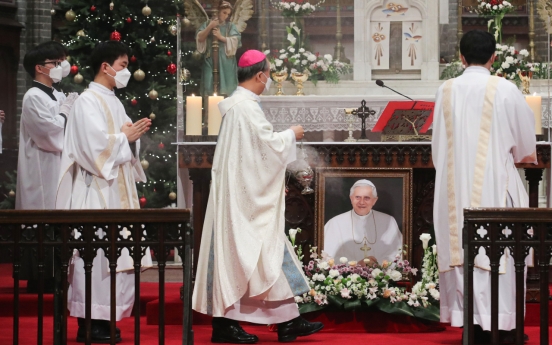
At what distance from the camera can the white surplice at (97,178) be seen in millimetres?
5918

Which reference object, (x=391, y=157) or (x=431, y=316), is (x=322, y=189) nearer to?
(x=391, y=157)

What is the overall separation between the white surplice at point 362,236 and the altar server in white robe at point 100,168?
149 cm

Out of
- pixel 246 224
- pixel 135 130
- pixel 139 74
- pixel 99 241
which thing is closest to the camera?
pixel 99 241

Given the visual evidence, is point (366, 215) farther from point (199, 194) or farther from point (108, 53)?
point (108, 53)

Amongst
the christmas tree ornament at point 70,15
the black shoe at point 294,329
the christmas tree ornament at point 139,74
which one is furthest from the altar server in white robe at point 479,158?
the christmas tree ornament at point 70,15

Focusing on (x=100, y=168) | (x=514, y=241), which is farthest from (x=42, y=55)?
(x=514, y=241)

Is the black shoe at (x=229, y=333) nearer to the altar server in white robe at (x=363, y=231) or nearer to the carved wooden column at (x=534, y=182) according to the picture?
the altar server in white robe at (x=363, y=231)

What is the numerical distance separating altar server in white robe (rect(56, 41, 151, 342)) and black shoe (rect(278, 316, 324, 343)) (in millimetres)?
927

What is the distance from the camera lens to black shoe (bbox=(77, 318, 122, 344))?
5.92 meters

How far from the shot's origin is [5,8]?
1277cm

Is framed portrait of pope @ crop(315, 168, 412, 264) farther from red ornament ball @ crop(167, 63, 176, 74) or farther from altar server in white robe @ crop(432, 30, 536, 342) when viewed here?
red ornament ball @ crop(167, 63, 176, 74)

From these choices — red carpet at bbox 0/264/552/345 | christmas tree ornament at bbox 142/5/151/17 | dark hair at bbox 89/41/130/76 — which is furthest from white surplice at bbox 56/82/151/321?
christmas tree ornament at bbox 142/5/151/17

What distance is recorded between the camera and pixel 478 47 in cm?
581

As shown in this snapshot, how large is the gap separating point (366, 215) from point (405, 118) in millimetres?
876
